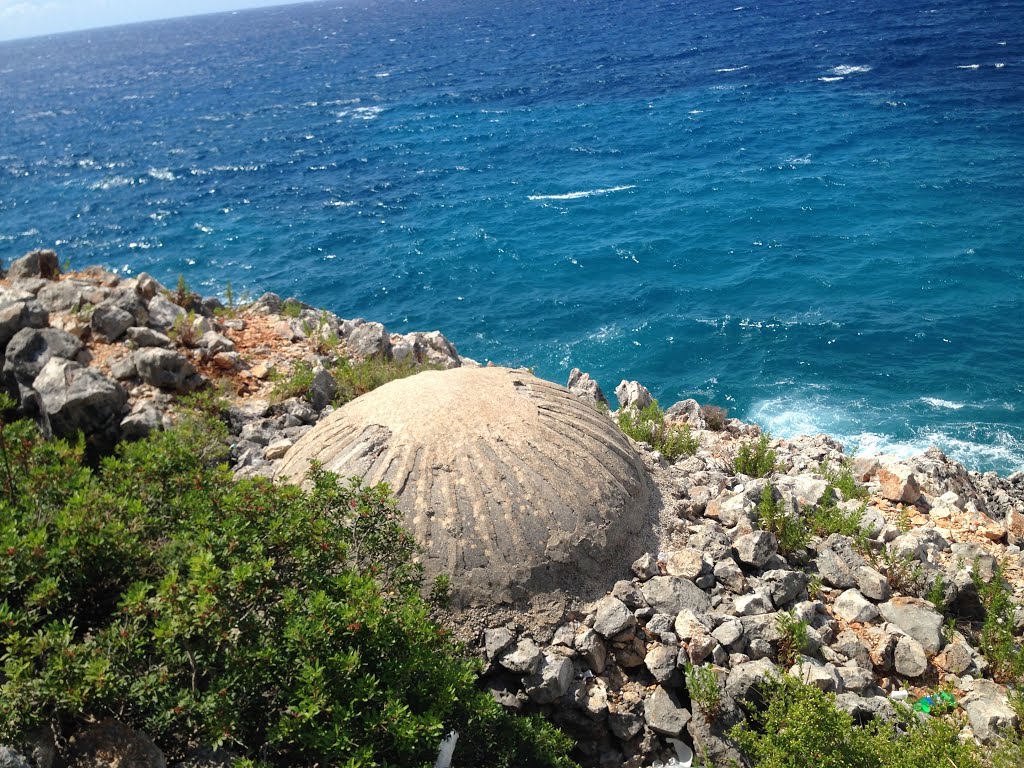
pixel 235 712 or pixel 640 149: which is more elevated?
pixel 235 712

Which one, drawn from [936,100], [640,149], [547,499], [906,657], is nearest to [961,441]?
[906,657]

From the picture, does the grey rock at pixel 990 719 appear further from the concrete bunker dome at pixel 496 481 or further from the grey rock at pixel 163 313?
the grey rock at pixel 163 313

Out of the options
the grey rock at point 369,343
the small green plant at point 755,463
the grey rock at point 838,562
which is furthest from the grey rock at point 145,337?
the grey rock at point 838,562

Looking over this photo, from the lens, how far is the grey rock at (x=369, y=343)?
563 inches

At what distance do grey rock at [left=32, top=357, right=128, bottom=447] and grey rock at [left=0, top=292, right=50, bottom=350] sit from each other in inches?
59.8

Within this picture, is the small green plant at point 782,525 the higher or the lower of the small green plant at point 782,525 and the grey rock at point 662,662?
the lower

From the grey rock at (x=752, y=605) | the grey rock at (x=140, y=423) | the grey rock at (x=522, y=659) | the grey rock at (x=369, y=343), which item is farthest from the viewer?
the grey rock at (x=369, y=343)

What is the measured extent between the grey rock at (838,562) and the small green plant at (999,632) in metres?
1.34

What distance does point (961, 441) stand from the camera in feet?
64.1

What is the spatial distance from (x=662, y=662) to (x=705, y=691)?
0.55m

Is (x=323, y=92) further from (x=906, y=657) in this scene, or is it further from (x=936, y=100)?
(x=906, y=657)

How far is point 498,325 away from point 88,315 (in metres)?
14.9

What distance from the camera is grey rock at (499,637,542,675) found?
727 centimetres

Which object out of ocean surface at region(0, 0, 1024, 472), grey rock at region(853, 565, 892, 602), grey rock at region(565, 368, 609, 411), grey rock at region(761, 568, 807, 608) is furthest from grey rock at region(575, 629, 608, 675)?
ocean surface at region(0, 0, 1024, 472)
